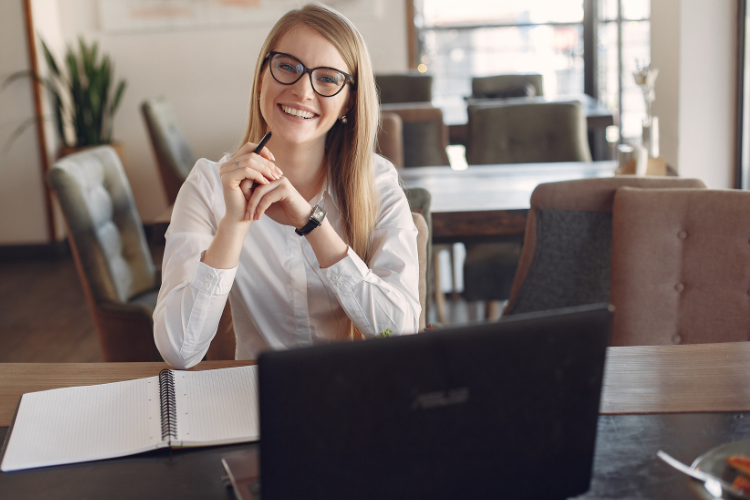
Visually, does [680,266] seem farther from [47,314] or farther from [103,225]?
[47,314]

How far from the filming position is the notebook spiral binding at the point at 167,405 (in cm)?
91

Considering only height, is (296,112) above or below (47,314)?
above

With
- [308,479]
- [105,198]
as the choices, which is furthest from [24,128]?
[308,479]

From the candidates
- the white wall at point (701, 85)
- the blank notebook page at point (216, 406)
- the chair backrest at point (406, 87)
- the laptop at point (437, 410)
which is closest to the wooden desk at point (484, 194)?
the white wall at point (701, 85)

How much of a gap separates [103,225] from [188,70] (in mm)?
3405

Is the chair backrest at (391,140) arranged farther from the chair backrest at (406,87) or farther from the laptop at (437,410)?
the laptop at (437,410)

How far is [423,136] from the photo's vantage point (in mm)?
3533


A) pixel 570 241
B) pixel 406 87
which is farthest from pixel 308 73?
pixel 406 87

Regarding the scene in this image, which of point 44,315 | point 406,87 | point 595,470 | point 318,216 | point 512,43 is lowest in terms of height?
point 44,315

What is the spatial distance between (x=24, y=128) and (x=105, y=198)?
2.88 metres

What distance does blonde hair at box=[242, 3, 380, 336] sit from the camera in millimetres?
1381

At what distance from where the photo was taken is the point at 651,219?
1.60 metres

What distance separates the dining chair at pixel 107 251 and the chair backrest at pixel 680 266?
125cm

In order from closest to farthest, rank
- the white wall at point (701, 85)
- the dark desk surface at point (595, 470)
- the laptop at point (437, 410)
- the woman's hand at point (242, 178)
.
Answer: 1. the laptop at point (437, 410)
2. the dark desk surface at point (595, 470)
3. the woman's hand at point (242, 178)
4. the white wall at point (701, 85)
